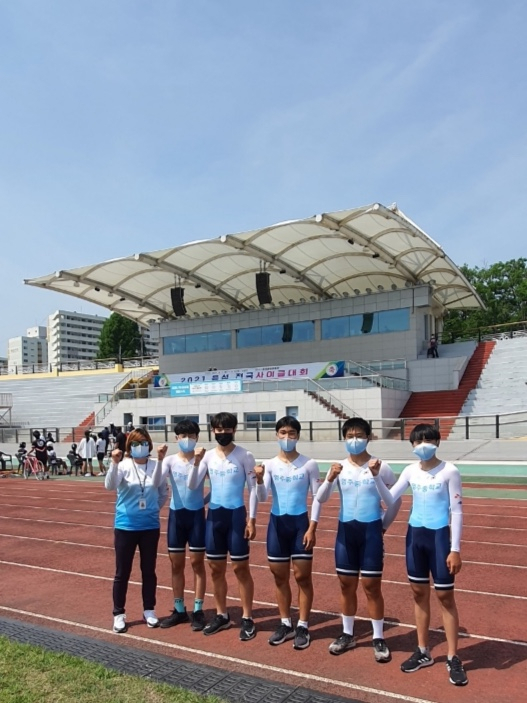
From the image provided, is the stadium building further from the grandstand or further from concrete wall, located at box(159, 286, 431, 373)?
the grandstand

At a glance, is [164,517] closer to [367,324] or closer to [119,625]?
[119,625]

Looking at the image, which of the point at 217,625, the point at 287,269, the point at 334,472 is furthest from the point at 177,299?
the point at 334,472

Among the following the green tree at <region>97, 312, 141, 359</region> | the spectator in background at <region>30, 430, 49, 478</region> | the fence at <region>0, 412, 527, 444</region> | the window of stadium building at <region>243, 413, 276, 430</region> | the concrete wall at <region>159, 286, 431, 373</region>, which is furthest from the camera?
the green tree at <region>97, 312, 141, 359</region>

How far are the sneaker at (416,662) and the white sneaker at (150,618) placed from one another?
2275mm

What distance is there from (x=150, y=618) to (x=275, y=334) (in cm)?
3759

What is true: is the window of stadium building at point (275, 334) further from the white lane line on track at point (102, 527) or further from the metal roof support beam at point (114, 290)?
the white lane line on track at point (102, 527)

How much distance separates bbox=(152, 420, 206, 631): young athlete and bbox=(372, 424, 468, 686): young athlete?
6.41 feet

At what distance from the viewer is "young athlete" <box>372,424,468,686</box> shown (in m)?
4.55

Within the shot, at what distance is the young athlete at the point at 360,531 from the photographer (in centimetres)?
493

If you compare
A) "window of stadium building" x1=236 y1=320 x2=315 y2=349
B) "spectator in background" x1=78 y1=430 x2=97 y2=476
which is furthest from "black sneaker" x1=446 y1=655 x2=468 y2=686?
"window of stadium building" x1=236 y1=320 x2=315 y2=349

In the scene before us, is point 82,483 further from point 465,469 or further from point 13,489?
point 465,469

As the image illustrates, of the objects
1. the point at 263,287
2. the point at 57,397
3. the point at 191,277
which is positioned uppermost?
the point at 191,277

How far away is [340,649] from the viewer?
5.00 metres

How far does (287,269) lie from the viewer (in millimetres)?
36406
